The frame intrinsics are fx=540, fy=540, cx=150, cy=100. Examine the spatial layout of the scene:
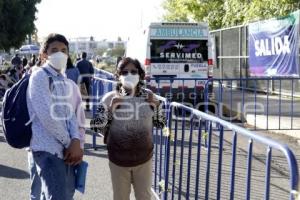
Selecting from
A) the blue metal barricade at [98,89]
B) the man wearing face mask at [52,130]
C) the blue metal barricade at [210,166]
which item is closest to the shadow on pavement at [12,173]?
the blue metal barricade at [98,89]

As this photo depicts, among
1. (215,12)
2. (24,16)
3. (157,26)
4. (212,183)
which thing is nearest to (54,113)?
(212,183)

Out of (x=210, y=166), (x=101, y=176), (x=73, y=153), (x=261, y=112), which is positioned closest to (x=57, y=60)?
(x=73, y=153)

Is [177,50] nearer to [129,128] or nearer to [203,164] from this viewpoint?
[203,164]

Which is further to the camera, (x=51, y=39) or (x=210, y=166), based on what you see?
(x=210, y=166)

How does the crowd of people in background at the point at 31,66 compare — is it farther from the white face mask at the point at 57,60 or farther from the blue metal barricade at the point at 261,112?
the white face mask at the point at 57,60

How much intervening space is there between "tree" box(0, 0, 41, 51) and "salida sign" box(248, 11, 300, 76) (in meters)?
20.7

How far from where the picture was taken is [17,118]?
373 cm

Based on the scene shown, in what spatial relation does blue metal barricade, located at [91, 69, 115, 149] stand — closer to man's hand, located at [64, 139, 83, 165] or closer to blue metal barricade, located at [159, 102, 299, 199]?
blue metal barricade, located at [159, 102, 299, 199]

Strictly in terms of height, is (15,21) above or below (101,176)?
above

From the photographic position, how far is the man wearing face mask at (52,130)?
3.71m

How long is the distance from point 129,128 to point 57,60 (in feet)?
2.91

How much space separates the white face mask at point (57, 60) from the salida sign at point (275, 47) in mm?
12699

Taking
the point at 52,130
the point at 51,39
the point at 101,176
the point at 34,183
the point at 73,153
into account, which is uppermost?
the point at 51,39

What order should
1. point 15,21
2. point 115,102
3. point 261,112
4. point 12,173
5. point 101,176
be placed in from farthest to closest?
1. point 15,21
2. point 261,112
3. point 12,173
4. point 101,176
5. point 115,102
